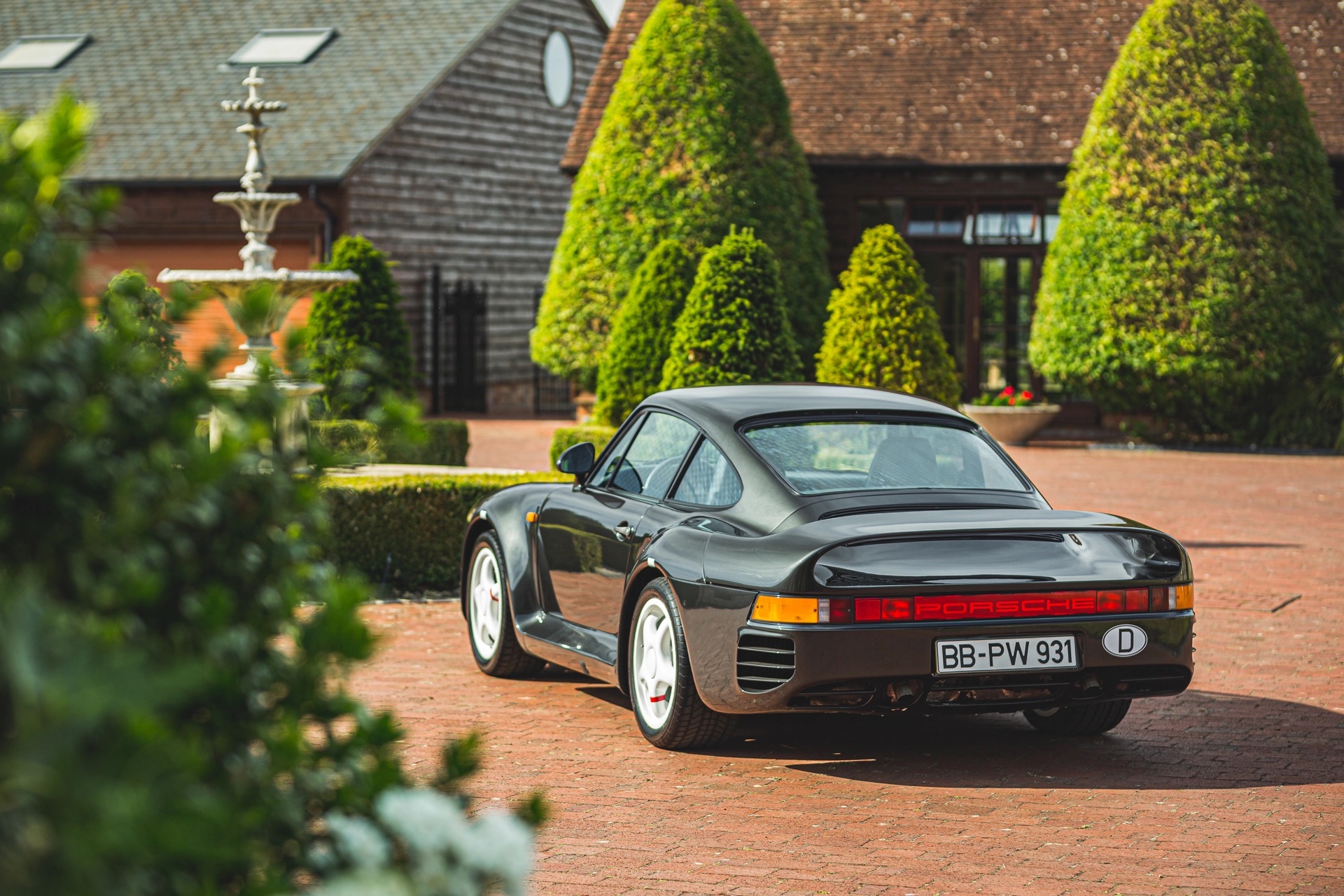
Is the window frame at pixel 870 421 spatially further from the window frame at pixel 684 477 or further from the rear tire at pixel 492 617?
the rear tire at pixel 492 617

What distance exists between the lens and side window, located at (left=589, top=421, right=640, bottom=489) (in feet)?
25.2

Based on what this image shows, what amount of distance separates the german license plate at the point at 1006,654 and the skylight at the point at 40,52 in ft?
90.0

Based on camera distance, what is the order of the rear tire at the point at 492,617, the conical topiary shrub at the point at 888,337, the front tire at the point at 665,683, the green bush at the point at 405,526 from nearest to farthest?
the front tire at the point at 665,683
the rear tire at the point at 492,617
the green bush at the point at 405,526
the conical topiary shrub at the point at 888,337

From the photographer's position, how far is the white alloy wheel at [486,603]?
8164 mm

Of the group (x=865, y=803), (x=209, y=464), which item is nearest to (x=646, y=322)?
(x=865, y=803)

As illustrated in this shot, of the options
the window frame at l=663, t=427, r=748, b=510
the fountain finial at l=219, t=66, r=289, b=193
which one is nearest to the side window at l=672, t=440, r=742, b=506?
the window frame at l=663, t=427, r=748, b=510

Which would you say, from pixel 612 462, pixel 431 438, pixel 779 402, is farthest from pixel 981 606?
pixel 431 438

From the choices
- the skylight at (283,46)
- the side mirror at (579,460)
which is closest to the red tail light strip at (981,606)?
the side mirror at (579,460)

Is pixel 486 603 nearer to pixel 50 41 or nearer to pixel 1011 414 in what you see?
pixel 1011 414

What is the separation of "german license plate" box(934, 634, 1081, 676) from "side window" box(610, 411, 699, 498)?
1584mm

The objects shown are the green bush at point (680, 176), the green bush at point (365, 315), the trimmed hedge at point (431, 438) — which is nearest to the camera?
the trimmed hedge at point (431, 438)

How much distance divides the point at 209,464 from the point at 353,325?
1626 cm

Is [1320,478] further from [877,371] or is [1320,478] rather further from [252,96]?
[252,96]

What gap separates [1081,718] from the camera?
6.98m
